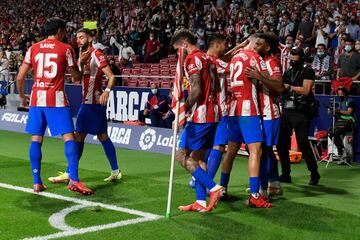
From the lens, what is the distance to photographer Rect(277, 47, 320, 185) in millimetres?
8312

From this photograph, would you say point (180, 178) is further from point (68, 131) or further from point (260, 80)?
point (260, 80)

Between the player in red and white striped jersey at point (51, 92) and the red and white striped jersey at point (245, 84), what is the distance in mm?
2146

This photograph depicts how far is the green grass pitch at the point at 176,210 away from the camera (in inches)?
220

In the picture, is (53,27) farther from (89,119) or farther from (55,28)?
(89,119)

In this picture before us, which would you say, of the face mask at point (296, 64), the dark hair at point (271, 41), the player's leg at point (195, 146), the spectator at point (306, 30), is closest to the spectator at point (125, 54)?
the spectator at point (306, 30)

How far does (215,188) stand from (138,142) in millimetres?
6452

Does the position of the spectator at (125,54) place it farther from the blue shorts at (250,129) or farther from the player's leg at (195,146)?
the player's leg at (195,146)

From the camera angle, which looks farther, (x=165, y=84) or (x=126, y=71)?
(x=126, y=71)

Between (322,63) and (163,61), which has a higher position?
(163,61)

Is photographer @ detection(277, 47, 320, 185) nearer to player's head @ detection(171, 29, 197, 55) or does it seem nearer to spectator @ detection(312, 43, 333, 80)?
player's head @ detection(171, 29, 197, 55)

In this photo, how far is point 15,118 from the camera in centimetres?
1594

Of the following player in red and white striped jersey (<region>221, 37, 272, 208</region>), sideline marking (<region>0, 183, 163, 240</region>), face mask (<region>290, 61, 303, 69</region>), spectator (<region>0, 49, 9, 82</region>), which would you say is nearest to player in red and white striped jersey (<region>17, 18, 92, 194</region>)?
sideline marking (<region>0, 183, 163, 240</region>)

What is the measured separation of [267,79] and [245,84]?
301 millimetres

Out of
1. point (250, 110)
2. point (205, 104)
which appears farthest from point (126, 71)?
point (205, 104)
